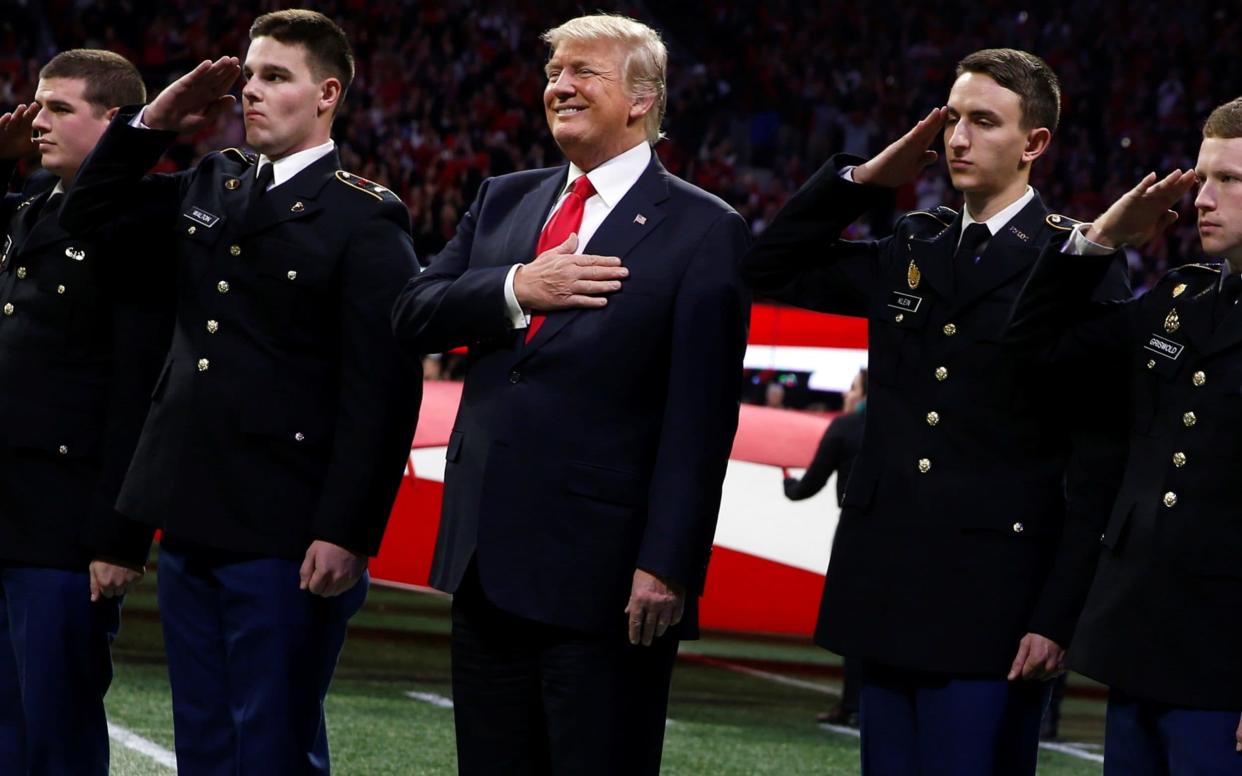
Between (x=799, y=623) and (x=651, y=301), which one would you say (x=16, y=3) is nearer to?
(x=799, y=623)

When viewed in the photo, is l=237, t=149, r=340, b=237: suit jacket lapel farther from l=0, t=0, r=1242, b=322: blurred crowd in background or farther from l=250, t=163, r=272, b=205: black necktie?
l=0, t=0, r=1242, b=322: blurred crowd in background

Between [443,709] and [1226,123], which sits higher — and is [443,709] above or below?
below

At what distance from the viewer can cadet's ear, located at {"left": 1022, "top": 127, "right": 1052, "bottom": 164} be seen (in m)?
3.30

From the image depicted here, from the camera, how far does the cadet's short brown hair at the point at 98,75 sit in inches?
159

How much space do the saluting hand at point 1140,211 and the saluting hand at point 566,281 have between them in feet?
2.65

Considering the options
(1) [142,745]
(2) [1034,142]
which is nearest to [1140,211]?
(2) [1034,142]

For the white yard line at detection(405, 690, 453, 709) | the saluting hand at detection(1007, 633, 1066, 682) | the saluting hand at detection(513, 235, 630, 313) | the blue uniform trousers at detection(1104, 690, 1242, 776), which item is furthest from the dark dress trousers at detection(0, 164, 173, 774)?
the white yard line at detection(405, 690, 453, 709)

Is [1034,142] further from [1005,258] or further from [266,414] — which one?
[266,414]

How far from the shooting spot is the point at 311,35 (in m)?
3.70

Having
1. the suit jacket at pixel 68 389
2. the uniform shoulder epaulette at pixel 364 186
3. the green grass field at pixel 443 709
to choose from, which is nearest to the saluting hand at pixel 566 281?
the uniform shoulder epaulette at pixel 364 186

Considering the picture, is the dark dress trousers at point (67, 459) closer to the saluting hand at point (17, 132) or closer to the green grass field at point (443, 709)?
the saluting hand at point (17, 132)

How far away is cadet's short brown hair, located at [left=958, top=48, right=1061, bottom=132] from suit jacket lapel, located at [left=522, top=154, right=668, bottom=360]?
2.11ft

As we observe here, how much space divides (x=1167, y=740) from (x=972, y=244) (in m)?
0.94

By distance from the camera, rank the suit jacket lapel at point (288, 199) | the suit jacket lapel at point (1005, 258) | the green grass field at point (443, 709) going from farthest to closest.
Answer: the green grass field at point (443, 709) < the suit jacket lapel at point (288, 199) < the suit jacket lapel at point (1005, 258)
